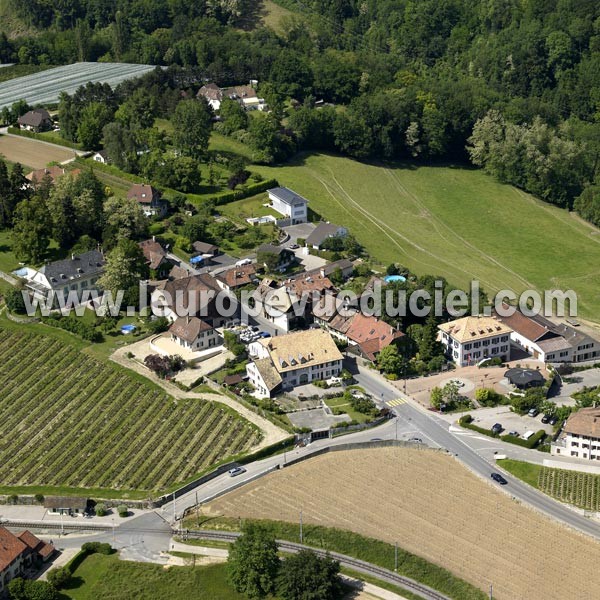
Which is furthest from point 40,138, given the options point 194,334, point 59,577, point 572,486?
point 572,486

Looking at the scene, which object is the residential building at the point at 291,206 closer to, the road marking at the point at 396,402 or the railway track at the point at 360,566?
the road marking at the point at 396,402

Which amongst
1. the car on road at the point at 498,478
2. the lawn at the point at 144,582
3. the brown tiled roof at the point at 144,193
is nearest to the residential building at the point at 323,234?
the brown tiled roof at the point at 144,193

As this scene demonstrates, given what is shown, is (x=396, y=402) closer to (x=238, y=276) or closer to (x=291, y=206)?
(x=238, y=276)

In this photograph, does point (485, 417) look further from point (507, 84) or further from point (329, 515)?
point (507, 84)

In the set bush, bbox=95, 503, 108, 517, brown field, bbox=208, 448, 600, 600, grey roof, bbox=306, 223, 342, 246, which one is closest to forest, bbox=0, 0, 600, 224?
grey roof, bbox=306, 223, 342, 246

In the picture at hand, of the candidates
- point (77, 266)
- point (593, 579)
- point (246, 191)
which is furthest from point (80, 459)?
point (246, 191)

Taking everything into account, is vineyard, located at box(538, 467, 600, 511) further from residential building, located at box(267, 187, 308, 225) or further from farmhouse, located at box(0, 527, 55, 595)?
residential building, located at box(267, 187, 308, 225)
